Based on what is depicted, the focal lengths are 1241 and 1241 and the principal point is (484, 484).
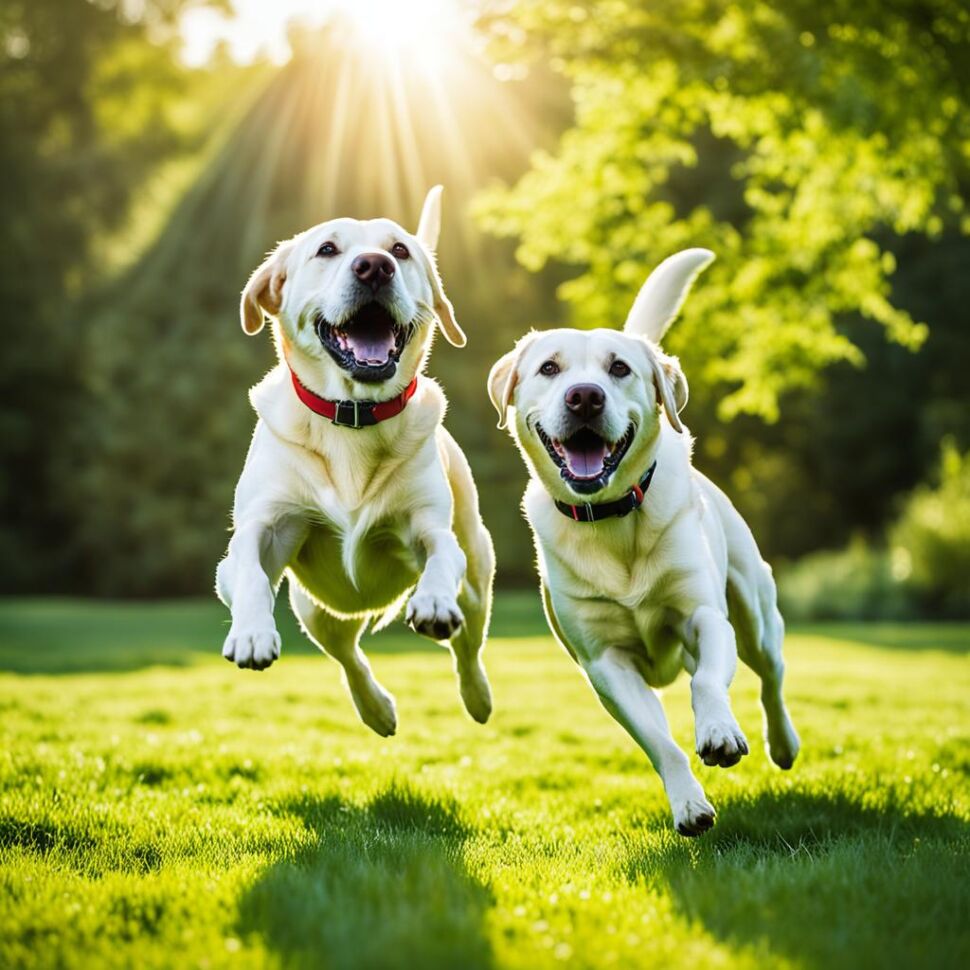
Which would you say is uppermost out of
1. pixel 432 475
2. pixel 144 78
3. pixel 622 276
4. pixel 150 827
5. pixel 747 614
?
pixel 144 78

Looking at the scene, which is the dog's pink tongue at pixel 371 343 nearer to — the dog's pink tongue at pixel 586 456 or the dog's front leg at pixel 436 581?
the dog's front leg at pixel 436 581

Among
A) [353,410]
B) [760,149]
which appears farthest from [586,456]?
[760,149]

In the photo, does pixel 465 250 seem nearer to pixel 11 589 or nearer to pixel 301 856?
pixel 11 589

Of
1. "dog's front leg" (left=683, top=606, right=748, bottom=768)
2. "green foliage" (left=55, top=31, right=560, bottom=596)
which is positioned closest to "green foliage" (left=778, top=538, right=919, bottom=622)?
"green foliage" (left=55, top=31, right=560, bottom=596)

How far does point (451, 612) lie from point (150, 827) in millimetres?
1347

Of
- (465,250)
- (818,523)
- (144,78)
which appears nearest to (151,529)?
(465,250)

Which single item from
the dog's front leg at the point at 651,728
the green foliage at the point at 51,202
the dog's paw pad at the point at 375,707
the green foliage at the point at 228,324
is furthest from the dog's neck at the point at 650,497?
the green foliage at the point at 51,202

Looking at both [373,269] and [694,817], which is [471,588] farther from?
[694,817]

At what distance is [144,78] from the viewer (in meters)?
37.4

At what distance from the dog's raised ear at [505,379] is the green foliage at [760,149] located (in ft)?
23.0

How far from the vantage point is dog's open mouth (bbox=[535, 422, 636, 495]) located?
449cm

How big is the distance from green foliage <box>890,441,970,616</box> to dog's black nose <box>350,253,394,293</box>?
18.1 m

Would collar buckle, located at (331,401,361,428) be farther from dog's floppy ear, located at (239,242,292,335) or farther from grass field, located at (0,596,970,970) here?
grass field, located at (0,596,970,970)

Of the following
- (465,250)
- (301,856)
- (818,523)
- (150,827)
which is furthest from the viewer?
(818,523)
